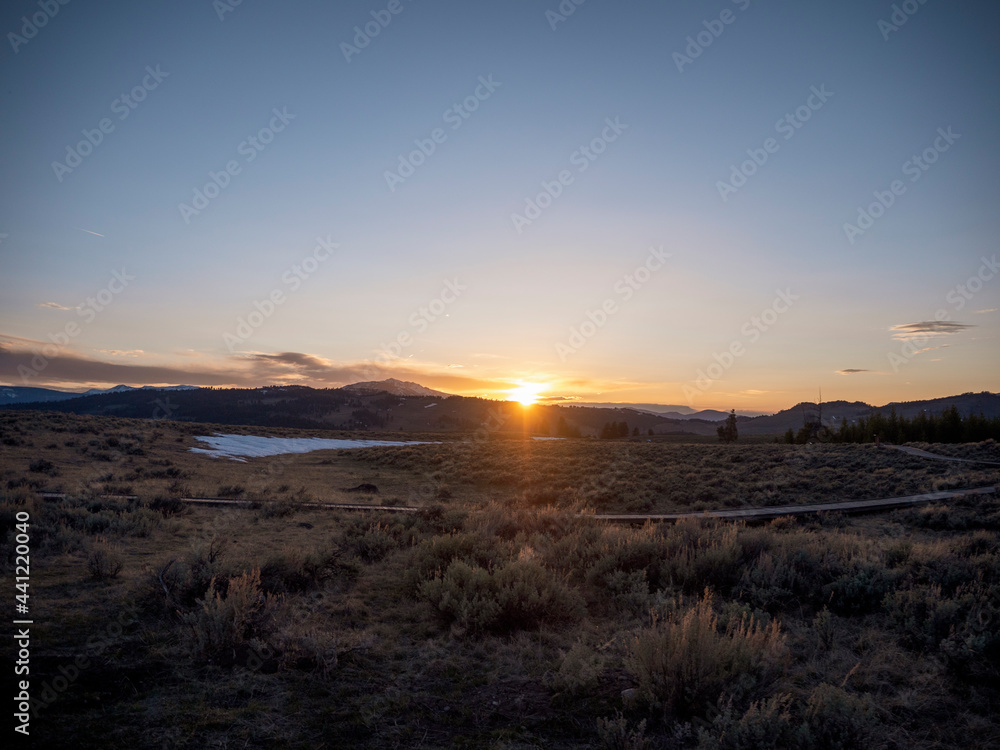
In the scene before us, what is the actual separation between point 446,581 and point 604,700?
301 cm

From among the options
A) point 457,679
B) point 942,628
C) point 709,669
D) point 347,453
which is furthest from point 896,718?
point 347,453

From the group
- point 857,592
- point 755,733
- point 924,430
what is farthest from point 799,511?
point 924,430

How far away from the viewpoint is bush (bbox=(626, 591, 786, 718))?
14.6ft

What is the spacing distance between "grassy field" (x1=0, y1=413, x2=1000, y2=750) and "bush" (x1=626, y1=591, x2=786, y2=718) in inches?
0.9

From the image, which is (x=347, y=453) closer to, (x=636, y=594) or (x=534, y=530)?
(x=534, y=530)

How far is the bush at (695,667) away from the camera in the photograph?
175 inches

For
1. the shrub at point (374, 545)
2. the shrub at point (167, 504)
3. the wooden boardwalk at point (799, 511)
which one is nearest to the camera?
the shrub at point (374, 545)

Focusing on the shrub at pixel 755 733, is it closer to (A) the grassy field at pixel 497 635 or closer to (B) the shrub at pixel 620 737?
(A) the grassy field at pixel 497 635

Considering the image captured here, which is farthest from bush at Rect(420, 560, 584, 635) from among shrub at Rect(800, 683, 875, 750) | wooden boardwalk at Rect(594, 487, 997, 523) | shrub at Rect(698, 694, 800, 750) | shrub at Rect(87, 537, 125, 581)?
wooden boardwalk at Rect(594, 487, 997, 523)

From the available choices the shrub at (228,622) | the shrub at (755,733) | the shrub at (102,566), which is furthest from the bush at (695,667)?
the shrub at (102,566)

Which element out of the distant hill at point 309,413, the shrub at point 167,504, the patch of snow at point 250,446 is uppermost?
the shrub at point 167,504

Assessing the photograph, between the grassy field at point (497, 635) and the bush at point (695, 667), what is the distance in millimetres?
23

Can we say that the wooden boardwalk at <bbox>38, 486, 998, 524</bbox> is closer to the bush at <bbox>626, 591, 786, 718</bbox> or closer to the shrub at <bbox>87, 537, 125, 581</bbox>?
the shrub at <bbox>87, 537, 125, 581</bbox>

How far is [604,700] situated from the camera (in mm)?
4773
